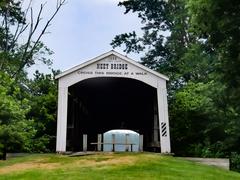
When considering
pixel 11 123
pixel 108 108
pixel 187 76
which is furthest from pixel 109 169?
pixel 187 76

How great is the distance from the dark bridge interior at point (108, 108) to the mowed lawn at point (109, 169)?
689cm

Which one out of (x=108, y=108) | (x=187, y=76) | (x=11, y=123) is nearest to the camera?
(x=11, y=123)

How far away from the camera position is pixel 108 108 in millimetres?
27625

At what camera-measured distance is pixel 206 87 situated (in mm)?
22141

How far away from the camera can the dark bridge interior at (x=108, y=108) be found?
22.0 metres

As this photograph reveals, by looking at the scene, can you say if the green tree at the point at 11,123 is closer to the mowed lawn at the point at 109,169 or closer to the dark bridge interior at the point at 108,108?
the mowed lawn at the point at 109,169

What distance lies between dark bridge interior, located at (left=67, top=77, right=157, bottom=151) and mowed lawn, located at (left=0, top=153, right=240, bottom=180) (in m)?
6.89

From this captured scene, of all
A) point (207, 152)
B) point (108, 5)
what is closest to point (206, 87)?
point (207, 152)

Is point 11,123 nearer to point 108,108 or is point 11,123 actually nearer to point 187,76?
point 108,108

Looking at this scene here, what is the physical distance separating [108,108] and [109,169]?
15.7 m

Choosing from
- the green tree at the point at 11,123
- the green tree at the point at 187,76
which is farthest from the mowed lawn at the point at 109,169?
the green tree at the point at 187,76

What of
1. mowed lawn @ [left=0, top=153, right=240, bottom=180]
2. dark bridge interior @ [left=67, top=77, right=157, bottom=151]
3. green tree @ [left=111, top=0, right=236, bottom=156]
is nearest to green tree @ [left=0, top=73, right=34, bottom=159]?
mowed lawn @ [left=0, top=153, right=240, bottom=180]

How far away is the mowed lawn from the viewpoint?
441 inches

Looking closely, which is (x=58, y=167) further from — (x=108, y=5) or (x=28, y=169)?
(x=108, y=5)
